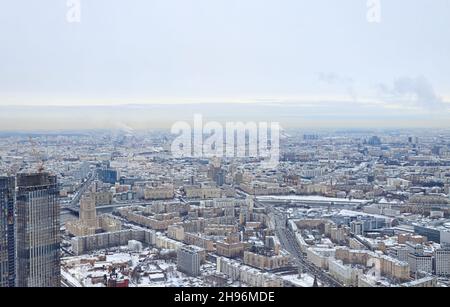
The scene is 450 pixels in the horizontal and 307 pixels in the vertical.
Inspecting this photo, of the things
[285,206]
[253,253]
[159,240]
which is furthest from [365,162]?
[159,240]

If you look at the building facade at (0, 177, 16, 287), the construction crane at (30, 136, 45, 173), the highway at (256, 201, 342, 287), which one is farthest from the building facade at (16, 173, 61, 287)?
the highway at (256, 201, 342, 287)

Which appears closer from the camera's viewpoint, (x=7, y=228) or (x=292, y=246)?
(x=7, y=228)

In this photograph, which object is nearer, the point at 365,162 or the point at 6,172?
the point at 6,172

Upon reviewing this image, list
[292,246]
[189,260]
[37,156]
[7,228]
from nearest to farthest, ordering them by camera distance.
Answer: [7,228] → [189,260] → [37,156] → [292,246]

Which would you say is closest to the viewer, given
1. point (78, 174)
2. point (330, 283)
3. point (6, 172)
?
point (330, 283)

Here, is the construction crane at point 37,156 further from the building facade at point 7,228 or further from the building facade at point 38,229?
the building facade at point 7,228

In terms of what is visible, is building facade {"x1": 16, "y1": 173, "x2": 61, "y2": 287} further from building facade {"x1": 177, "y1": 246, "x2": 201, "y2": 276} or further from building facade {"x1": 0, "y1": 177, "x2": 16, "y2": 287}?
building facade {"x1": 177, "y1": 246, "x2": 201, "y2": 276}

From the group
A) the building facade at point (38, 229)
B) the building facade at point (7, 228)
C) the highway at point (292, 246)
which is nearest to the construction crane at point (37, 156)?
the building facade at point (38, 229)

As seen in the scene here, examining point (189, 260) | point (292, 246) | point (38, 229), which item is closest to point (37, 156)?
point (38, 229)

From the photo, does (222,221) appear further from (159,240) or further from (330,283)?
(330,283)

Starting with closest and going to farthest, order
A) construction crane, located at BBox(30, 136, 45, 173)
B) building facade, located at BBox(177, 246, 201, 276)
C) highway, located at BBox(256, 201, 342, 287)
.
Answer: highway, located at BBox(256, 201, 342, 287) → building facade, located at BBox(177, 246, 201, 276) → construction crane, located at BBox(30, 136, 45, 173)

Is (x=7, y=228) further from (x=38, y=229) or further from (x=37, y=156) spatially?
(x=37, y=156)
